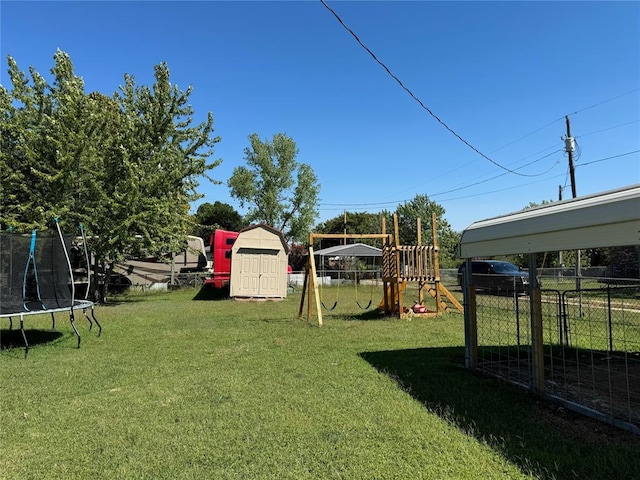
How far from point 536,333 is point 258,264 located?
13280mm

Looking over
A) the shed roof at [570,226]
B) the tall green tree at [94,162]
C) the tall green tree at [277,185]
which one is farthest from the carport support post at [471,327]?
the tall green tree at [277,185]

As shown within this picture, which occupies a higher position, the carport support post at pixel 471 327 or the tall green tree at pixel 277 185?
the tall green tree at pixel 277 185

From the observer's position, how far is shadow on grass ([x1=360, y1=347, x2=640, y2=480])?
275 centimetres

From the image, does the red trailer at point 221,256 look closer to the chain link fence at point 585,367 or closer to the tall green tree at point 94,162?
the tall green tree at point 94,162

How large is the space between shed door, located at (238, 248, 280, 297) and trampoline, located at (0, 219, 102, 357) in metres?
8.61

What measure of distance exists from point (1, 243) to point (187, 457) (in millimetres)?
6766

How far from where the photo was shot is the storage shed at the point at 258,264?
16453 millimetres

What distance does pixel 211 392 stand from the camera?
4.47 meters

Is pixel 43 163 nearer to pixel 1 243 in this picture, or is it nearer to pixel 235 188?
pixel 1 243

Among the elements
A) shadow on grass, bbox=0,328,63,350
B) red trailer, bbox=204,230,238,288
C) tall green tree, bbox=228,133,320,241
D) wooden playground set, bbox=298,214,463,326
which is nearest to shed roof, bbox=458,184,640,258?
wooden playground set, bbox=298,214,463,326

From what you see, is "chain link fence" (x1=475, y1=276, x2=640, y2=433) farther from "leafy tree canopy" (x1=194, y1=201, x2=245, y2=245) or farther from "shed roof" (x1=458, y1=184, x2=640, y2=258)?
"leafy tree canopy" (x1=194, y1=201, x2=245, y2=245)

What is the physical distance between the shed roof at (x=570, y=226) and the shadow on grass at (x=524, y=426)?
57.5 inches

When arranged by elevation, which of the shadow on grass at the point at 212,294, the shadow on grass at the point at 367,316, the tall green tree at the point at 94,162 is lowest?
the shadow on grass at the point at 367,316

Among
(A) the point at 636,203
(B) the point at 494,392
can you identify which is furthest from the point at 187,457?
(A) the point at 636,203
